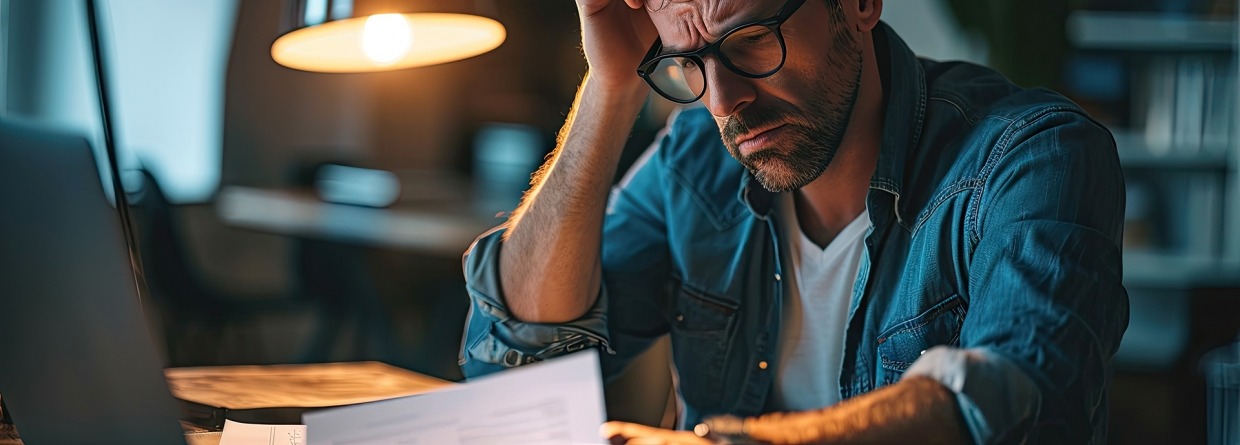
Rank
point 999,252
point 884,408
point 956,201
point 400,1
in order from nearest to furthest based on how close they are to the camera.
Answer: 1. point 884,408
2. point 999,252
3. point 956,201
4. point 400,1

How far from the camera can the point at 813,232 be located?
1.14 meters

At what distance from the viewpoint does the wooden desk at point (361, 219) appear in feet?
4.53

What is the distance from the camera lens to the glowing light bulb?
119 cm

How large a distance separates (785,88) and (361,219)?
70cm

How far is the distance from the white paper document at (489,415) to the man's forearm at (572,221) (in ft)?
0.88

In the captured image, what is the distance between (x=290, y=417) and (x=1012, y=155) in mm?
773

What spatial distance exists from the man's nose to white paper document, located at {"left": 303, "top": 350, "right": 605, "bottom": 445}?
11.7 inches

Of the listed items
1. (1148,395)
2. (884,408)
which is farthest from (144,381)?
(1148,395)

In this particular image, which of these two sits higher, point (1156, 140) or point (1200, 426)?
point (1156, 140)

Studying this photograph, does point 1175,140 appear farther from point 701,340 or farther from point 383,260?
point 383,260

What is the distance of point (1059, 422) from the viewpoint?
675mm

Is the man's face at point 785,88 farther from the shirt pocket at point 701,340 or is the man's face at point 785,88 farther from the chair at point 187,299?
the chair at point 187,299

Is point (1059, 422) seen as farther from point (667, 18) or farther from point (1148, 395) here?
point (1148, 395)

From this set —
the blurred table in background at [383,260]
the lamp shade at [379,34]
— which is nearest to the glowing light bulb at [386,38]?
the lamp shade at [379,34]
